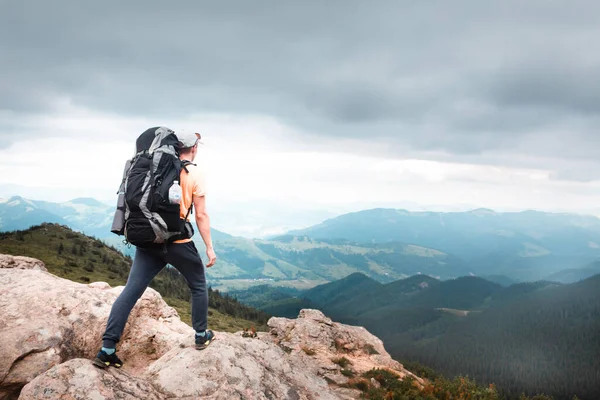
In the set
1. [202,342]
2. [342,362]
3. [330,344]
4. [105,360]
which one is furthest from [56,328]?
[330,344]

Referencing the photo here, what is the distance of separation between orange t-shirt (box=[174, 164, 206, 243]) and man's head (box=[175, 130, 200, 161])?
63 cm

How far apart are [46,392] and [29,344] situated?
164 inches

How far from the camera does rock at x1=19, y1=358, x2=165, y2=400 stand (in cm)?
744

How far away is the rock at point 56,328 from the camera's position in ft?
33.7

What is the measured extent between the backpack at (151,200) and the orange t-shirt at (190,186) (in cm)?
15

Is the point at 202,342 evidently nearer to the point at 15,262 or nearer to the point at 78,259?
the point at 15,262

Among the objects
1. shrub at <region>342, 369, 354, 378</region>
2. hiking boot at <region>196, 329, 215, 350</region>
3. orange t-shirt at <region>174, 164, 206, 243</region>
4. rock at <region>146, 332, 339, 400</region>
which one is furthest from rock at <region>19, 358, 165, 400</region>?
shrub at <region>342, 369, 354, 378</region>

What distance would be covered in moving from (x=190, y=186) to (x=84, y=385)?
4.95m

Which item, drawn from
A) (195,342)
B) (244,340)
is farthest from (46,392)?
(244,340)

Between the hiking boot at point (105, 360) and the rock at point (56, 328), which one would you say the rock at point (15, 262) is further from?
the hiking boot at point (105, 360)

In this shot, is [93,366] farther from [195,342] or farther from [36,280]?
[36,280]

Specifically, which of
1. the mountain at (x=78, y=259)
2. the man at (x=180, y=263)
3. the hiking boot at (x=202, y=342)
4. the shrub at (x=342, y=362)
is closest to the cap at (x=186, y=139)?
the man at (x=180, y=263)

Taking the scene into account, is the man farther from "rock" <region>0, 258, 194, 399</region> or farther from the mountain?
the mountain

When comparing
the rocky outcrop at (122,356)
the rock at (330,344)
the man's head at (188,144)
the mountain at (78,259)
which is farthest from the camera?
the mountain at (78,259)
